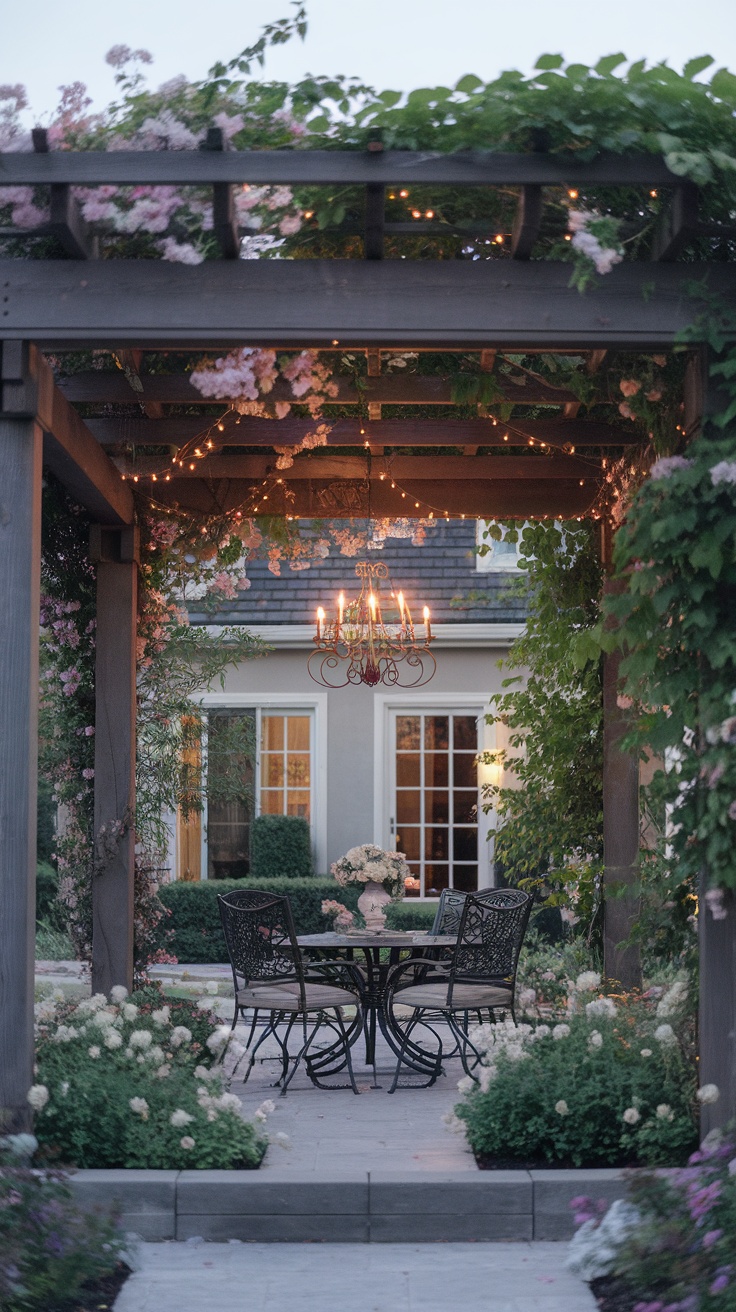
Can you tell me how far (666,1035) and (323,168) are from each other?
9.44 feet

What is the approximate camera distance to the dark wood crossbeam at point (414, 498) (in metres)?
6.78

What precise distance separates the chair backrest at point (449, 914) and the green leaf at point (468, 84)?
451cm

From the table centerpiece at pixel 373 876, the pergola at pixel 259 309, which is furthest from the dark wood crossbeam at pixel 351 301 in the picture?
the table centerpiece at pixel 373 876

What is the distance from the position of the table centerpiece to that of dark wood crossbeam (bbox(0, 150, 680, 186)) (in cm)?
349

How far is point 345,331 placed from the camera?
4.12m

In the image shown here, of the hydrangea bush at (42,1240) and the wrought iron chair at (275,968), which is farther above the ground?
the wrought iron chair at (275,968)

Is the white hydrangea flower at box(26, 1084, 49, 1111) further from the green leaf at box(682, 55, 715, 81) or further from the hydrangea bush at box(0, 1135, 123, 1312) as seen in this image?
the green leaf at box(682, 55, 715, 81)

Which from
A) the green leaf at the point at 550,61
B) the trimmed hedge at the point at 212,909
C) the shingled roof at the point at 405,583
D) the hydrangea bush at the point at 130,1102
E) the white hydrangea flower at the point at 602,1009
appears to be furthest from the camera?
the shingled roof at the point at 405,583

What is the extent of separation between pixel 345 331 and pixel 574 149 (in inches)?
33.5

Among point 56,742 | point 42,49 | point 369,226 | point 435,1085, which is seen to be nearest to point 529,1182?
point 435,1085

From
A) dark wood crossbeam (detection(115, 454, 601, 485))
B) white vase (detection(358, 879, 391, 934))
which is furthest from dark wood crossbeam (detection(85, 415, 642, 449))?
white vase (detection(358, 879, 391, 934))

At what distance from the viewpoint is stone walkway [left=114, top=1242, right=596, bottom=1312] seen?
136 inches

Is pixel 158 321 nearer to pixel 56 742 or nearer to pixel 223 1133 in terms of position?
pixel 223 1133

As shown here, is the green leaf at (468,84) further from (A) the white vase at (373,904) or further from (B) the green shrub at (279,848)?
(B) the green shrub at (279,848)
